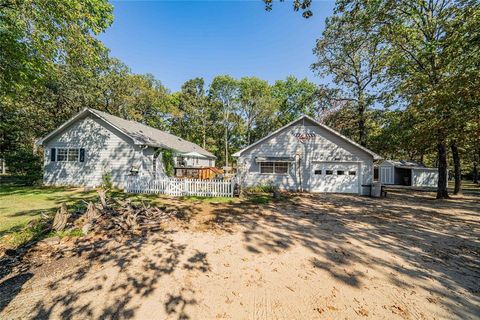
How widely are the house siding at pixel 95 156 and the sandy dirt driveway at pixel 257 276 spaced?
953 cm

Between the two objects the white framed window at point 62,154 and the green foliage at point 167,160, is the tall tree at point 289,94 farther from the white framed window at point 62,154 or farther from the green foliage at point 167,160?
the white framed window at point 62,154

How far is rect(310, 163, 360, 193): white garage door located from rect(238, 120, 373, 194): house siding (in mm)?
227

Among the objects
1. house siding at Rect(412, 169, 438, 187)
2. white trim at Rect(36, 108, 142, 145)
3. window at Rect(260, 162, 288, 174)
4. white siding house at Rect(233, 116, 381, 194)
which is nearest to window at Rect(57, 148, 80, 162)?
white trim at Rect(36, 108, 142, 145)

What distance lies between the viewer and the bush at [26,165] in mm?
14602

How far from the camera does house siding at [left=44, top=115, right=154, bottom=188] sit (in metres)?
14.0

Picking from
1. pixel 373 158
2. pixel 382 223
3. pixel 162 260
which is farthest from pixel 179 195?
pixel 373 158

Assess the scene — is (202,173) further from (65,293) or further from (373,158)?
(65,293)

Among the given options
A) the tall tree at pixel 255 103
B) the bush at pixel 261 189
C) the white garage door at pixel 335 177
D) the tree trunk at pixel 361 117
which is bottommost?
the bush at pixel 261 189

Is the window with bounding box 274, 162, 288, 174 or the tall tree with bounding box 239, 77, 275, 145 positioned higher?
the tall tree with bounding box 239, 77, 275, 145

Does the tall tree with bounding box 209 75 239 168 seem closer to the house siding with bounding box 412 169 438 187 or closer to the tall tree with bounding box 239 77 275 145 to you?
the tall tree with bounding box 239 77 275 145

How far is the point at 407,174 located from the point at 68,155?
3396 centimetres

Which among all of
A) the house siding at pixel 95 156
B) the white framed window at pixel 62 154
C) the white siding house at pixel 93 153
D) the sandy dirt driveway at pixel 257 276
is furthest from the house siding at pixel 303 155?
the white framed window at pixel 62 154

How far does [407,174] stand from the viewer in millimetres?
24828

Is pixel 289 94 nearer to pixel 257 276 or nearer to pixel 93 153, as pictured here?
pixel 93 153
